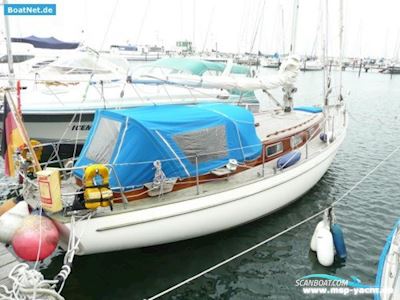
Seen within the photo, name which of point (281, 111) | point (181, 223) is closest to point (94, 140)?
point (181, 223)

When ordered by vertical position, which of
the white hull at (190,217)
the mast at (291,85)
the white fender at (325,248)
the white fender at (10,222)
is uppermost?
the mast at (291,85)

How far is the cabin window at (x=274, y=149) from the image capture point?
391 inches

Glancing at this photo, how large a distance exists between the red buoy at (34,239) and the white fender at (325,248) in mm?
5023

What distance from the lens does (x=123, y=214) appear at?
668cm

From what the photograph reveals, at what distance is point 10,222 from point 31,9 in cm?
356

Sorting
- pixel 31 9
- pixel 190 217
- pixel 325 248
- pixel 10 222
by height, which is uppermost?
pixel 31 9

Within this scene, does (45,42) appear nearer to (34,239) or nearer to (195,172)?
(195,172)

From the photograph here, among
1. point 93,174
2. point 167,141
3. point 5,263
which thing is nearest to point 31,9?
point 93,174

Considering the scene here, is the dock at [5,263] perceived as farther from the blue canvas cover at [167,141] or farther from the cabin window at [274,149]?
the cabin window at [274,149]

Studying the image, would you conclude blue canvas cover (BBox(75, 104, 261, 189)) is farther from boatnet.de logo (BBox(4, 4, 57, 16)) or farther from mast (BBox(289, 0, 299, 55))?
mast (BBox(289, 0, 299, 55))

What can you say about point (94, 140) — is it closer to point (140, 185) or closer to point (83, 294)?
point (140, 185)

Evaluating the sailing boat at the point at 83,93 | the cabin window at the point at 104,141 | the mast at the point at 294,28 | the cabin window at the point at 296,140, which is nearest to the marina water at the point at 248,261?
the cabin window at the point at 296,140

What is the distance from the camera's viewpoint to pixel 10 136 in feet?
24.1

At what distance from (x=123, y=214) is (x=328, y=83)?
990 centimetres
